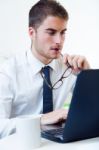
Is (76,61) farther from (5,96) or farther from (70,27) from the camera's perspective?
(70,27)

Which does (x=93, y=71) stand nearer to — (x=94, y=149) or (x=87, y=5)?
(x=94, y=149)

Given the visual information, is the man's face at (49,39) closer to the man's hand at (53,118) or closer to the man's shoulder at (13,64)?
the man's shoulder at (13,64)

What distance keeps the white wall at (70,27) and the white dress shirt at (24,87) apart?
1.04 meters

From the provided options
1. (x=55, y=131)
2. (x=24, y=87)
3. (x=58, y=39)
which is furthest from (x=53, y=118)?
(x=58, y=39)

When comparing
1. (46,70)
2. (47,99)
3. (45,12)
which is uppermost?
(45,12)

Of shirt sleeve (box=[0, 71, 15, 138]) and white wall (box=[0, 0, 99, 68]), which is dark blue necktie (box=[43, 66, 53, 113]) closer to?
shirt sleeve (box=[0, 71, 15, 138])

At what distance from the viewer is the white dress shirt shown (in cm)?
144

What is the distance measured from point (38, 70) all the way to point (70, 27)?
128 centimetres

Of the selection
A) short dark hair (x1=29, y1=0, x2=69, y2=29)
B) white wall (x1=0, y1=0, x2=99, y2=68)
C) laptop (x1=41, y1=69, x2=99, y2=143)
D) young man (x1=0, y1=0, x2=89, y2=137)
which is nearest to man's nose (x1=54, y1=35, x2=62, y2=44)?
young man (x1=0, y1=0, x2=89, y2=137)

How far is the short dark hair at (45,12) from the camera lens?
160 cm

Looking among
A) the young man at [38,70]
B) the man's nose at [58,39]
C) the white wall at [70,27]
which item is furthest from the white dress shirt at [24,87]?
the white wall at [70,27]

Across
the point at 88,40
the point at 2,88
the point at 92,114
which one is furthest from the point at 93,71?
the point at 88,40

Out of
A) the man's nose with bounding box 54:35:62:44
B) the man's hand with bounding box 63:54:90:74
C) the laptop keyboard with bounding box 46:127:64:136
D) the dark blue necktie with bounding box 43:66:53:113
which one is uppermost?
the man's nose with bounding box 54:35:62:44

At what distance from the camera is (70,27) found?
2.71 m
